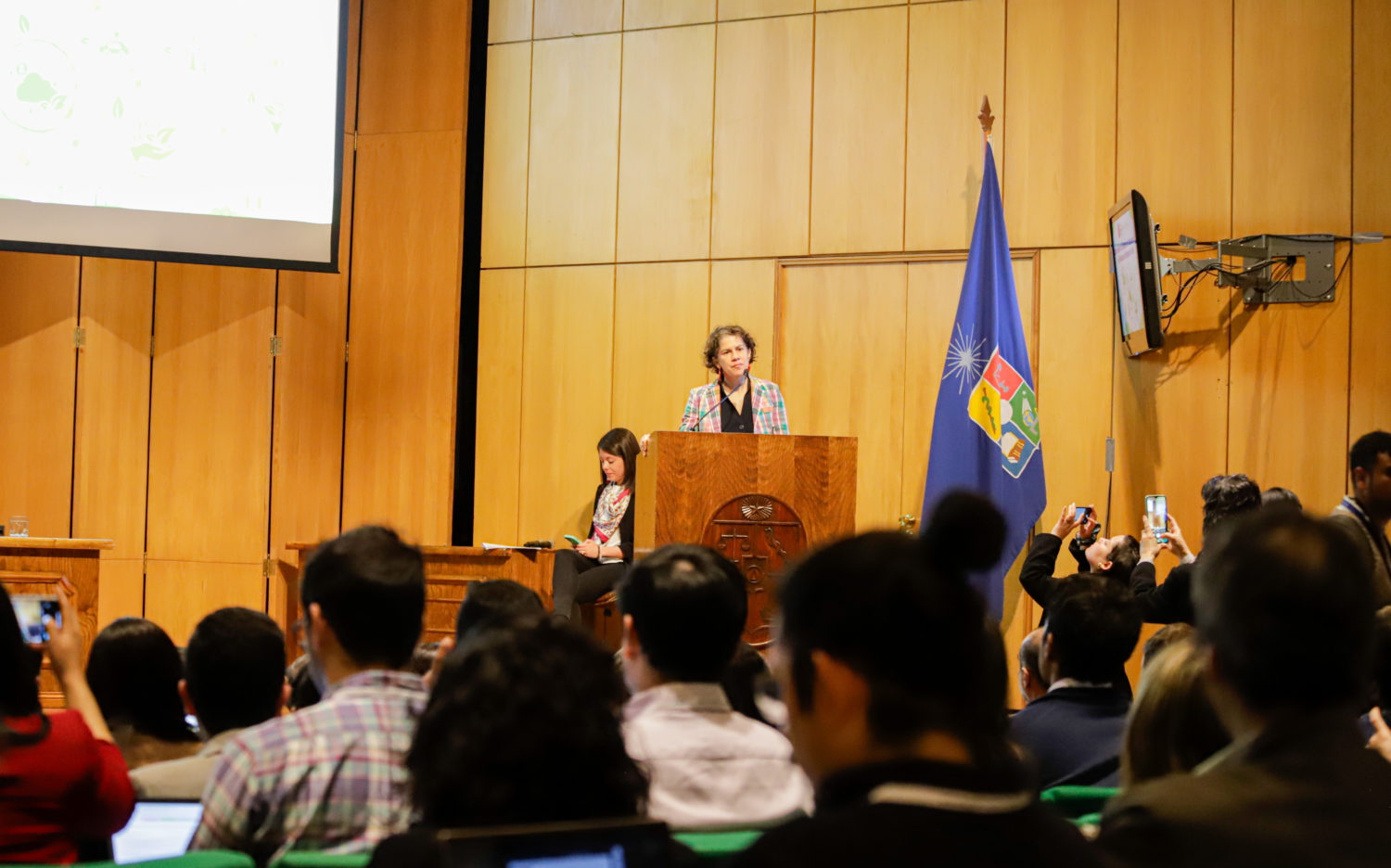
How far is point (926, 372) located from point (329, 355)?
3.52m

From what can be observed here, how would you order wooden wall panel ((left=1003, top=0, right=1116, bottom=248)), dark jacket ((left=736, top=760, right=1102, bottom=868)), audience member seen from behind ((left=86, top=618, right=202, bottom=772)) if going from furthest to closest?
wooden wall panel ((left=1003, top=0, right=1116, bottom=248))
audience member seen from behind ((left=86, top=618, right=202, bottom=772))
dark jacket ((left=736, top=760, right=1102, bottom=868))

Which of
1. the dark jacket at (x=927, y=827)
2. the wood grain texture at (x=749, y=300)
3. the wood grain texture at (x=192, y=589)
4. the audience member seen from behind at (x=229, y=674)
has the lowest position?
the wood grain texture at (x=192, y=589)

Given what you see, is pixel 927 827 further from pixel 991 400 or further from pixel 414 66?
pixel 414 66

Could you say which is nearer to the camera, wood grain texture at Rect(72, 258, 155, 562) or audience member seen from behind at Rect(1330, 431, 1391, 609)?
audience member seen from behind at Rect(1330, 431, 1391, 609)

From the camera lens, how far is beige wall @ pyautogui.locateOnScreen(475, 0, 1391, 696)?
5906 mm

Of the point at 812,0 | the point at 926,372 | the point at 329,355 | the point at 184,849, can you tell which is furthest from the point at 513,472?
the point at 184,849

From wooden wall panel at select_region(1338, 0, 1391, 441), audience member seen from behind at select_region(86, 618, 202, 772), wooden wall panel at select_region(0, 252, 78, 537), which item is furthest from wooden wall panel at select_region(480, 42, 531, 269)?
audience member seen from behind at select_region(86, 618, 202, 772)

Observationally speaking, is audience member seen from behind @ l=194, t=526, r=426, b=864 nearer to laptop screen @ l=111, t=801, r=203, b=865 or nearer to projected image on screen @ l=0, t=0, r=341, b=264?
laptop screen @ l=111, t=801, r=203, b=865

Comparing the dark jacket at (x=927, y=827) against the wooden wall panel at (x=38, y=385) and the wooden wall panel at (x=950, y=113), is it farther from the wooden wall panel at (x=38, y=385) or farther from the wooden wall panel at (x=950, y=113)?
the wooden wall panel at (x=38, y=385)

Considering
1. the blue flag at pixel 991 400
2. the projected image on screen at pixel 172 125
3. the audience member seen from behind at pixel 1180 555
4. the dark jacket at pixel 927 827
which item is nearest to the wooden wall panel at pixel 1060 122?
the blue flag at pixel 991 400

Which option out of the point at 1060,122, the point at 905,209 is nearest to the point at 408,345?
the point at 905,209

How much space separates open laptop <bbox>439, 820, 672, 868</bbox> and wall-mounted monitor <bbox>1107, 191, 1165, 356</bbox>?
503 centimetres

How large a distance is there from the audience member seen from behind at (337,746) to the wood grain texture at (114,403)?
19.4 ft

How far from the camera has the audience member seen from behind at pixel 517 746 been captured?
115cm
